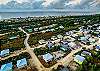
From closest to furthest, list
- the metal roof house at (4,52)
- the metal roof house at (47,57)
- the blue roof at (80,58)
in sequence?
the blue roof at (80,58) → the metal roof house at (47,57) → the metal roof house at (4,52)

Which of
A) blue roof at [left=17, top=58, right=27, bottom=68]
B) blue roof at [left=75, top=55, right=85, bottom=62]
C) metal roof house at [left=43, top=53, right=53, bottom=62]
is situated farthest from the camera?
metal roof house at [left=43, top=53, right=53, bottom=62]

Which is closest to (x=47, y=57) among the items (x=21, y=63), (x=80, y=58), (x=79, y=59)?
(x=21, y=63)

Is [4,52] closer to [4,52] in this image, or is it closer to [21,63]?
[4,52]

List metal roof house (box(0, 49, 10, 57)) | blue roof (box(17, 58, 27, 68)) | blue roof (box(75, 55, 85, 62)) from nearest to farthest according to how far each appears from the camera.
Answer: blue roof (box(17, 58, 27, 68)), blue roof (box(75, 55, 85, 62)), metal roof house (box(0, 49, 10, 57))

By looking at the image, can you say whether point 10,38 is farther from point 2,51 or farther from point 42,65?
point 42,65

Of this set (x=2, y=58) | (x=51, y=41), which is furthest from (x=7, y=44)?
(x=51, y=41)

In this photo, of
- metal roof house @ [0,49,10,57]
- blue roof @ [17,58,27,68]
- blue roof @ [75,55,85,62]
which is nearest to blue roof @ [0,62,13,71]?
blue roof @ [17,58,27,68]

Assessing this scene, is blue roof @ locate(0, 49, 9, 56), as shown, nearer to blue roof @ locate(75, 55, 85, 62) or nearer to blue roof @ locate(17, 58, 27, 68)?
blue roof @ locate(17, 58, 27, 68)

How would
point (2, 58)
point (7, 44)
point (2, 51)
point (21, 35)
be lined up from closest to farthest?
point (2, 58)
point (2, 51)
point (7, 44)
point (21, 35)

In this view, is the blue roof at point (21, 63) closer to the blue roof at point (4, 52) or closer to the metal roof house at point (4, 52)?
the metal roof house at point (4, 52)

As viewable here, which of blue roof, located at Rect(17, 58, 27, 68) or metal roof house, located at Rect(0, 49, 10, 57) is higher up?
metal roof house, located at Rect(0, 49, 10, 57)

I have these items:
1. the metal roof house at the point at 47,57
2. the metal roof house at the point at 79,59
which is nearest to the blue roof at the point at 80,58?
the metal roof house at the point at 79,59
